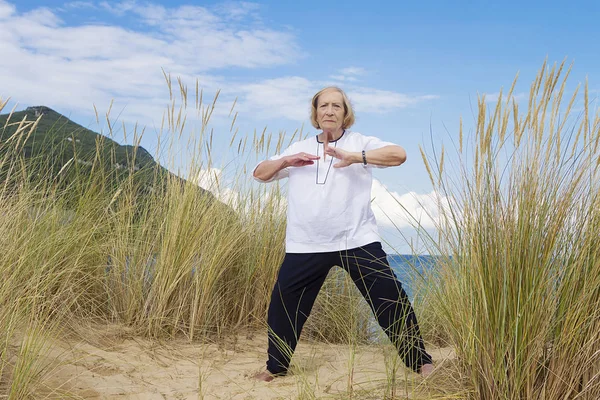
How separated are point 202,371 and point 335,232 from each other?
1.33 metres

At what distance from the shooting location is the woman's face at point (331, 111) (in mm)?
3305

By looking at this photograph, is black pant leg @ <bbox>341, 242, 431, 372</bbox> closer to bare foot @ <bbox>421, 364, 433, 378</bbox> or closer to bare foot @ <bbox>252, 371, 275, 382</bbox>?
bare foot @ <bbox>421, 364, 433, 378</bbox>

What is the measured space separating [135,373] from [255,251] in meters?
1.40

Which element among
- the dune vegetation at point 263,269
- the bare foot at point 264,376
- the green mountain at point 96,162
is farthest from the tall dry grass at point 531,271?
the green mountain at point 96,162

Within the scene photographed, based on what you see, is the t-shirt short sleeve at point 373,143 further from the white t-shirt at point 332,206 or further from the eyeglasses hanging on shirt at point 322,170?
the eyeglasses hanging on shirt at point 322,170

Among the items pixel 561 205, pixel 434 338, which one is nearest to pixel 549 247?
pixel 561 205

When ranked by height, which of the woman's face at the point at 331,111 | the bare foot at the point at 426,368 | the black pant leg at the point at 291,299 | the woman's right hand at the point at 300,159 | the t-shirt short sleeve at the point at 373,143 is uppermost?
the woman's face at the point at 331,111

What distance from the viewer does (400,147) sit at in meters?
3.14

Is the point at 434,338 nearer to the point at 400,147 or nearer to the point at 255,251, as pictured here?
the point at 255,251

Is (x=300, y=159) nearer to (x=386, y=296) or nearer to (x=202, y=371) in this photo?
(x=386, y=296)

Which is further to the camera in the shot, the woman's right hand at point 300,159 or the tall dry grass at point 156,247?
the tall dry grass at point 156,247

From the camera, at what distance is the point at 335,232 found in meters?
3.14

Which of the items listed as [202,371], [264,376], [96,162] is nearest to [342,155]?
[264,376]

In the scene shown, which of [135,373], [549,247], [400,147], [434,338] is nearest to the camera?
[549,247]
